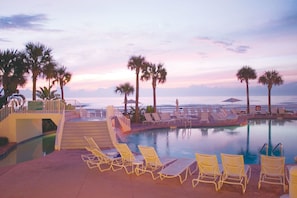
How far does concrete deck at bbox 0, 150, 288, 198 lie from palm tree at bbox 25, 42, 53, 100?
1281cm

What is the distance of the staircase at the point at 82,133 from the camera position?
13.4 m

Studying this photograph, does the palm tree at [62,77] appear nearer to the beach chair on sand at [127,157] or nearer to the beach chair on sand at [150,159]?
the beach chair on sand at [127,157]

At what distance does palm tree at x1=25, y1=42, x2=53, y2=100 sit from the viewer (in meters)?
20.6

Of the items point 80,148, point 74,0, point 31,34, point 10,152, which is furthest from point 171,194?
point 31,34

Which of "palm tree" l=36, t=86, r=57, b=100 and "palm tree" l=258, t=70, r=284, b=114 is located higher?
"palm tree" l=258, t=70, r=284, b=114

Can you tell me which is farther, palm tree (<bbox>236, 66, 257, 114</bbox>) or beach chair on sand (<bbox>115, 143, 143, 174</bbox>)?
palm tree (<bbox>236, 66, 257, 114</bbox>)

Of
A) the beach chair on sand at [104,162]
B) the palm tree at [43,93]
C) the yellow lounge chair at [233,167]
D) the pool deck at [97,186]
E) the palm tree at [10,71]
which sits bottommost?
the pool deck at [97,186]

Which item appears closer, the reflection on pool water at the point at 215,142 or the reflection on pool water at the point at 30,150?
the reflection on pool water at the point at 30,150

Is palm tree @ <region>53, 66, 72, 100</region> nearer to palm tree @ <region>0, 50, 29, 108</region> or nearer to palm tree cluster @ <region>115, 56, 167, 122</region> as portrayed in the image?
Result: palm tree cluster @ <region>115, 56, 167, 122</region>

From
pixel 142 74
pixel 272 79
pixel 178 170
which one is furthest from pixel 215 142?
pixel 272 79

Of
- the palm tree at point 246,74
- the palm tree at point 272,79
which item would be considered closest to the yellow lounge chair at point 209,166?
the palm tree at point 246,74

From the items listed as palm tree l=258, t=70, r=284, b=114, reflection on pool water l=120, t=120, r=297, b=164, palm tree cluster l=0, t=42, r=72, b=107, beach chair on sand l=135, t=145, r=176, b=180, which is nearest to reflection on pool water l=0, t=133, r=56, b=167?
palm tree cluster l=0, t=42, r=72, b=107

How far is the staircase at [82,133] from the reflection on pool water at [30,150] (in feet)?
4.67

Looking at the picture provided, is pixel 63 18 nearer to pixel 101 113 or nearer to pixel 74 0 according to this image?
pixel 74 0
